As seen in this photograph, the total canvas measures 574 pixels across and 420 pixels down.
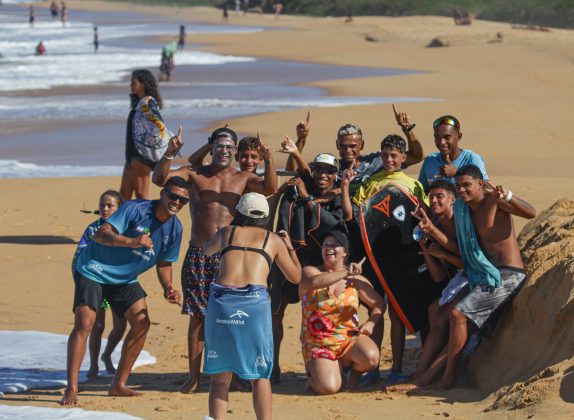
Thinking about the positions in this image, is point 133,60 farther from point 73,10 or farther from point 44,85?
point 73,10

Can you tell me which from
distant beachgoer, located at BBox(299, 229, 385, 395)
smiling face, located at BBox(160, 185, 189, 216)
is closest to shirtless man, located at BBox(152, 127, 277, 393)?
smiling face, located at BBox(160, 185, 189, 216)

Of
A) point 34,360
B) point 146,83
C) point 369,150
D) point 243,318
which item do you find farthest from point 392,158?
point 369,150

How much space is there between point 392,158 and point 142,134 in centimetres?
402

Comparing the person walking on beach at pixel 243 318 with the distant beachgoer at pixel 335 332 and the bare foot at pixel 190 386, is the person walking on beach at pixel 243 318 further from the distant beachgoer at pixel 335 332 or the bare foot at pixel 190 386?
the bare foot at pixel 190 386

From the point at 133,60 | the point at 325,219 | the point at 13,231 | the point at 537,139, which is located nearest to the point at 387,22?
the point at 133,60

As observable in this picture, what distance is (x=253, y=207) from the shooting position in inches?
268

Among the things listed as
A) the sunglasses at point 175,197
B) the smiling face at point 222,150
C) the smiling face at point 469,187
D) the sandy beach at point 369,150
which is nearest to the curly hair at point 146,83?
the sandy beach at point 369,150

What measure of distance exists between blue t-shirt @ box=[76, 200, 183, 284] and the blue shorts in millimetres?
1360

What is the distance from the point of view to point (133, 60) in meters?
43.6

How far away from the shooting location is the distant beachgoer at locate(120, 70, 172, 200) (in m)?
11.3

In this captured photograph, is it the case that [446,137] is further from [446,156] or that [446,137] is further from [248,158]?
[248,158]

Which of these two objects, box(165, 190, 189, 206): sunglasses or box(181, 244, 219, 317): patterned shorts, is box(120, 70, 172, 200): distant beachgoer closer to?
box(181, 244, 219, 317): patterned shorts

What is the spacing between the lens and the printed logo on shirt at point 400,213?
8141mm

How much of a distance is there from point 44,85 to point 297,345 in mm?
25765
